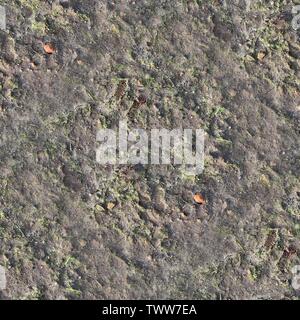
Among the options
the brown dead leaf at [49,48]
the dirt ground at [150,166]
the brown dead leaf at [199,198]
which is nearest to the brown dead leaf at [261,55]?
the dirt ground at [150,166]

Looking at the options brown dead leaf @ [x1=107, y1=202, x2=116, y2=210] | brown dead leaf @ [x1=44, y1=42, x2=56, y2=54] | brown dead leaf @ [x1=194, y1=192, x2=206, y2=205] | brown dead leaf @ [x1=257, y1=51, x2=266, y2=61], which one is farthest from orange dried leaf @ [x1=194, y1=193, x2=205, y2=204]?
brown dead leaf @ [x1=44, y1=42, x2=56, y2=54]

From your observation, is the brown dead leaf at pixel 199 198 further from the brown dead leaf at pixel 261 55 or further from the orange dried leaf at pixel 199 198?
the brown dead leaf at pixel 261 55

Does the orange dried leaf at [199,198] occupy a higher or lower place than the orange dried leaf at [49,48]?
lower

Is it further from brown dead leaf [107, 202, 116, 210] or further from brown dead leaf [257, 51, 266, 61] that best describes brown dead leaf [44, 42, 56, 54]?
brown dead leaf [257, 51, 266, 61]

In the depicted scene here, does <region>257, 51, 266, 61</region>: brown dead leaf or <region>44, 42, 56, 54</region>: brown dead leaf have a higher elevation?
<region>44, 42, 56, 54</region>: brown dead leaf

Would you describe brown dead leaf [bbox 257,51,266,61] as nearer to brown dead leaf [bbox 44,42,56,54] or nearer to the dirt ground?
the dirt ground

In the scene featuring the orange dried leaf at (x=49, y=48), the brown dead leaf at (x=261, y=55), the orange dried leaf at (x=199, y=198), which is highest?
the orange dried leaf at (x=49, y=48)

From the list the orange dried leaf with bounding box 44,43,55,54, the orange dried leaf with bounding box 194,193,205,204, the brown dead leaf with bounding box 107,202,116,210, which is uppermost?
the orange dried leaf with bounding box 44,43,55,54
